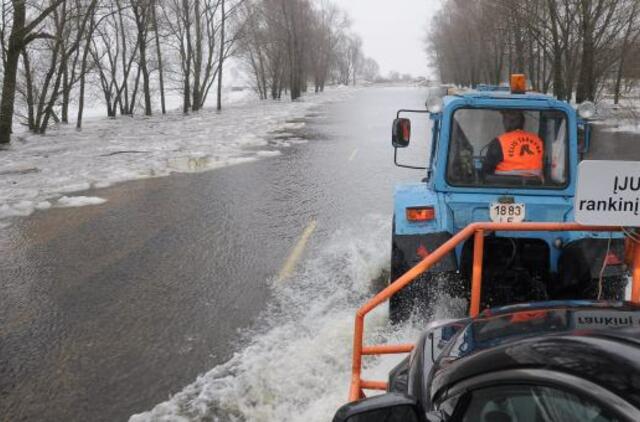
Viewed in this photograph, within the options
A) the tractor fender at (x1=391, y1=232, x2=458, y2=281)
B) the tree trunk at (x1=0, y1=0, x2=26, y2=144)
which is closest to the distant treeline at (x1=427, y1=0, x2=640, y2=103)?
the tree trunk at (x1=0, y1=0, x2=26, y2=144)

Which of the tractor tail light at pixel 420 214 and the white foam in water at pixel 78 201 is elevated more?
the tractor tail light at pixel 420 214

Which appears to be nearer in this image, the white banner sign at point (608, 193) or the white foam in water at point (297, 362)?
the white banner sign at point (608, 193)

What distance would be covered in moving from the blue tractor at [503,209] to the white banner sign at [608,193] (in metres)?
1.52

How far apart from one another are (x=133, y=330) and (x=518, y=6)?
2682 cm

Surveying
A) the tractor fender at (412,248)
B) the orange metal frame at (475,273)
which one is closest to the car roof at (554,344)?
the orange metal frame at (475,273)

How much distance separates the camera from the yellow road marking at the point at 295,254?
22.1ft

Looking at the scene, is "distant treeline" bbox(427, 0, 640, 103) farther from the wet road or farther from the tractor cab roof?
the tractor cab roof

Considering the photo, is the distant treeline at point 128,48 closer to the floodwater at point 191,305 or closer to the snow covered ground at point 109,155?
Answer: the snow covered ground at point 109,155

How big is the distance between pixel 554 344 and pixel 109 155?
17624mm

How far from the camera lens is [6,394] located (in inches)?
170

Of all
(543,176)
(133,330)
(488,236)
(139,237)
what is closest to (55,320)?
(133,330)

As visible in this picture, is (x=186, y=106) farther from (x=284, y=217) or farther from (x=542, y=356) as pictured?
(x=542, y=356)

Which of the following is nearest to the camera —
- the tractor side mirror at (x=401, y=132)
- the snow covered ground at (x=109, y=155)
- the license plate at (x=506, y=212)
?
the license plate at (x=506, y=212)

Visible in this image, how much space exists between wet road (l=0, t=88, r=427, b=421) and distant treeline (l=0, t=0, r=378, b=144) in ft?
39.2
